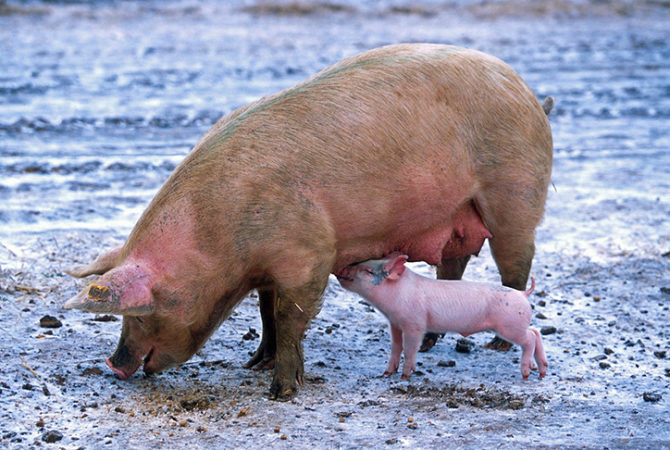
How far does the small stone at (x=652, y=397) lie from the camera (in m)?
4.78

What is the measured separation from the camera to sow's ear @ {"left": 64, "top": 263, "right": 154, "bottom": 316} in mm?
3980

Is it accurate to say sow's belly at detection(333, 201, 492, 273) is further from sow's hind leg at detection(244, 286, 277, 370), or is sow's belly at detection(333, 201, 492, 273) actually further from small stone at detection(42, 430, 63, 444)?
small stone at detection(42, 430, 63, 444)

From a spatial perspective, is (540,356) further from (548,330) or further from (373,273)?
(373,273)

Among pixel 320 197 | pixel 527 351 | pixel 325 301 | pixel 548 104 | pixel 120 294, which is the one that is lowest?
Result: pixel 325 301

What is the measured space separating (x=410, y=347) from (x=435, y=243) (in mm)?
624

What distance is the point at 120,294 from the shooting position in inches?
161

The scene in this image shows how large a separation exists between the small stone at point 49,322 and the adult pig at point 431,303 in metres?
1.79

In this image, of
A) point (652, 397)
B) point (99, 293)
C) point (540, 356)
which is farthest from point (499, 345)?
point (99, 293)

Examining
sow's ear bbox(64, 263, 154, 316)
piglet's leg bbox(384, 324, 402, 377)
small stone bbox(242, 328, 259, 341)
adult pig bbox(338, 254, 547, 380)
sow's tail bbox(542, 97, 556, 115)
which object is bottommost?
small stone bbox(242, 328, 259, 341)

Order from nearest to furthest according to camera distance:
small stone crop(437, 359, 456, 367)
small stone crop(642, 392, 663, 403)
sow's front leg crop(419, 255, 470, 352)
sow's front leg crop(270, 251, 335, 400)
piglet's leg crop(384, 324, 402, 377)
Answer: sow's front leg crop(270, 251, 335, 400) → small stone crop(642, 392, 663, 403) → piglet's leg crop(384, 324, 402, 377) → small stone crop(437, 359, 456, 367) → sow's front leg crop(419, 255, 470, 352)

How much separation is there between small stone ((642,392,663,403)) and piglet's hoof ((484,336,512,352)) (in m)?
1.06

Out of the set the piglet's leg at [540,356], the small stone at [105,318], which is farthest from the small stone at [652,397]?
the small stone at [105,318]

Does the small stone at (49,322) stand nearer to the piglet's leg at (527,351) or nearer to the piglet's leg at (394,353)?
the piglet's leg at (394,353)

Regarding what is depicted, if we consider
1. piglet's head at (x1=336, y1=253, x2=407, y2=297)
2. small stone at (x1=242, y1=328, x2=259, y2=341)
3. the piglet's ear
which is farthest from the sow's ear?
small stone at (x1=242, y1=328, x2=259, y2=341)
